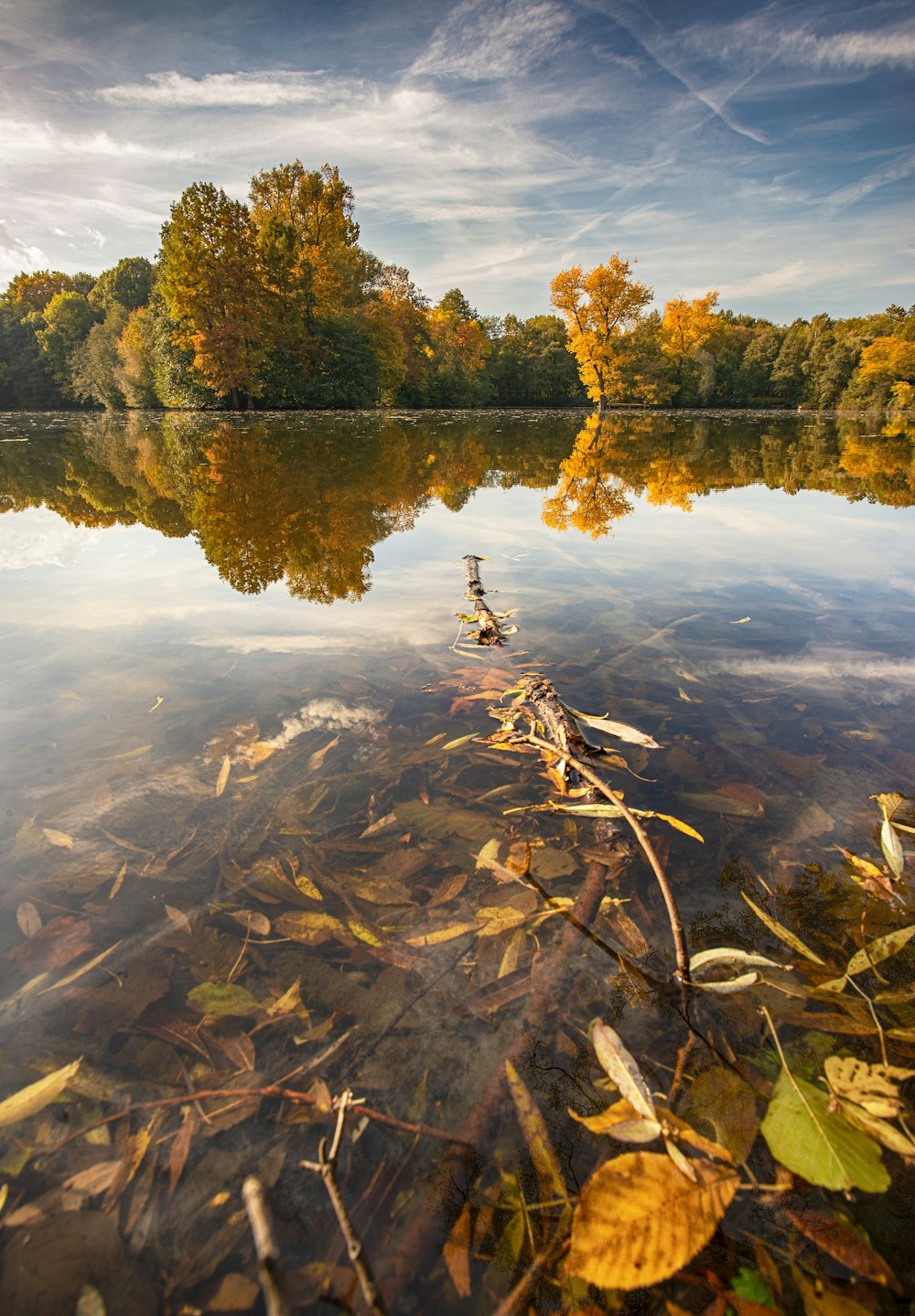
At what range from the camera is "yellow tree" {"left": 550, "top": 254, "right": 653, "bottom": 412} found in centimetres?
3728

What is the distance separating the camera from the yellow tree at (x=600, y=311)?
3728 cm

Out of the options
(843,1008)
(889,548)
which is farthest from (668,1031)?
(889,548)

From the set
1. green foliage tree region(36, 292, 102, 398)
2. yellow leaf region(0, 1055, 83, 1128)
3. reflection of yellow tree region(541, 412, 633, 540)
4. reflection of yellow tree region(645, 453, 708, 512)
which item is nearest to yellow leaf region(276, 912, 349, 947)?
yellow leaf region(0, 1055, 83, 1128)

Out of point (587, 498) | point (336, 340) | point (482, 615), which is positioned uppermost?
point (336, 340)

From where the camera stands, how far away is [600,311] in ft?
127

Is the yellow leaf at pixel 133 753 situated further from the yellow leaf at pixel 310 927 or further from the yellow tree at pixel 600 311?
the yellow tree at pixel 600 311

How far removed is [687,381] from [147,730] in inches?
2361

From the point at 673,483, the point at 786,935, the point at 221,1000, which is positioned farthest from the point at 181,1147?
the point at 673,483

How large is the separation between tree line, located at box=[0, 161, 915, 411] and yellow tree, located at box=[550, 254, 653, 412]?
0.11 m

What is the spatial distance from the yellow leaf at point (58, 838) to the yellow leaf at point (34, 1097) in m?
0.74

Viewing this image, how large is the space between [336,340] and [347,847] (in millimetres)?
35705

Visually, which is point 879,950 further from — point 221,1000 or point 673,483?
point 673,483

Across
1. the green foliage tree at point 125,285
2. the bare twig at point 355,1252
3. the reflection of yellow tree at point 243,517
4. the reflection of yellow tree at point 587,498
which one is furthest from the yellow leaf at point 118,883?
the green foliage tree at point 125,285

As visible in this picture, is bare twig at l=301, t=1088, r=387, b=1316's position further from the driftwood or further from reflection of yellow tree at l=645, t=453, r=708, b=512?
reflection of yellow tree at l=645, t=453, r=708, b=512
